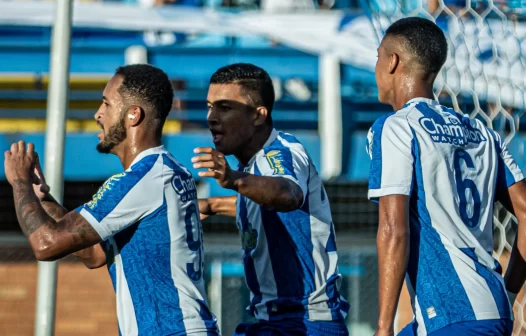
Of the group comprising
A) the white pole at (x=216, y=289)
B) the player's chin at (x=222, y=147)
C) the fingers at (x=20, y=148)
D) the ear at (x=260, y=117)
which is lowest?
the white pole at (x=216, y=289)

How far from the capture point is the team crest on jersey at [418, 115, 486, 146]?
3.47 metres

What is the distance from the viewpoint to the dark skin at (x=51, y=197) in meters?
3.34

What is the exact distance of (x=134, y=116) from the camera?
3713mm

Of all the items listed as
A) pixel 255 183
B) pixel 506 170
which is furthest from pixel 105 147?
pixel 506 170

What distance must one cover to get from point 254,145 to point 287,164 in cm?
47

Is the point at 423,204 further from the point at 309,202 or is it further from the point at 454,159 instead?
the point at 309,202

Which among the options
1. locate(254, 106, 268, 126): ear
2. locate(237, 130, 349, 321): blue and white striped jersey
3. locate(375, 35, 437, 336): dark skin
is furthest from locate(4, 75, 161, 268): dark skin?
locate(375, 35, 437, 336): dark skin

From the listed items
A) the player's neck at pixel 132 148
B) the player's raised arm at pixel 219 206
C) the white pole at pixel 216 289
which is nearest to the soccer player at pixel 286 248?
the player's raised arm at pixel 219 206

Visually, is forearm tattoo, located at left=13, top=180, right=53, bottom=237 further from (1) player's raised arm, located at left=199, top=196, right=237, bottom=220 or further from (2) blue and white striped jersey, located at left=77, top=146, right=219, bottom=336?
(1) player's raised arm, located at left=199, top=196, right=237, bottom=220

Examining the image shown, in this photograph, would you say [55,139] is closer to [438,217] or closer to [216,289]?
[438,217]

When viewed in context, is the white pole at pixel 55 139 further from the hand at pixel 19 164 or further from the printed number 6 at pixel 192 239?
the printed number 6 at pixel 192 239

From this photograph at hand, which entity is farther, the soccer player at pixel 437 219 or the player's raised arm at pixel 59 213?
the player's raised arm at pixel 59 213

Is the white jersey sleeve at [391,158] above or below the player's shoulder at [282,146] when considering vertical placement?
below

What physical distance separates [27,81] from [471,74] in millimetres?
6554
